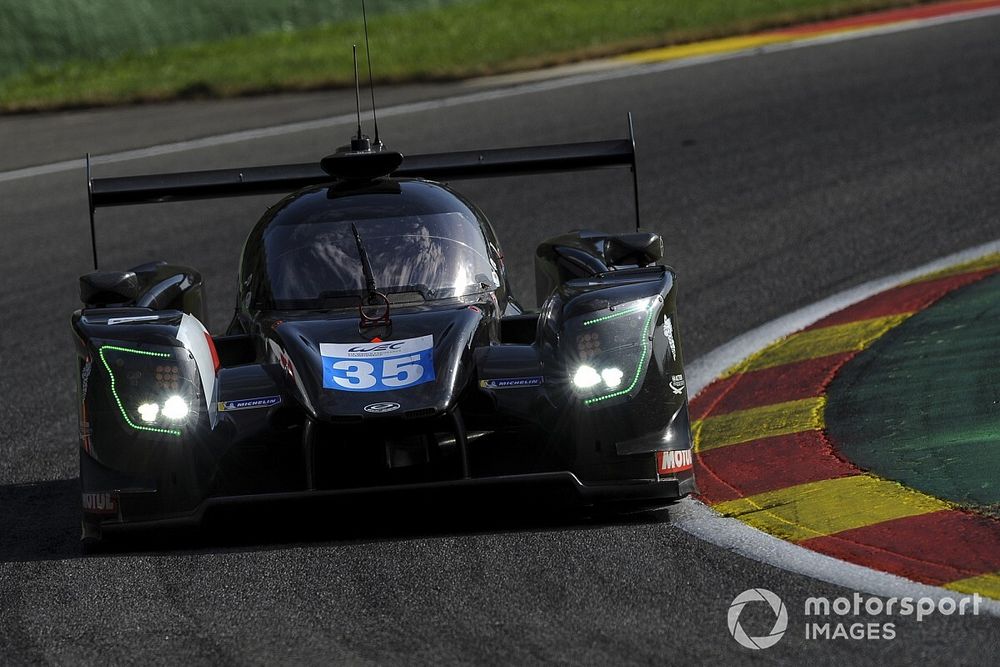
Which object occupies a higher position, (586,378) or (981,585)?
(586,378)

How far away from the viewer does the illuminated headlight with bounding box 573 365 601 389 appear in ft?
18.9

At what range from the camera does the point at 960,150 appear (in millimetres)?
12320

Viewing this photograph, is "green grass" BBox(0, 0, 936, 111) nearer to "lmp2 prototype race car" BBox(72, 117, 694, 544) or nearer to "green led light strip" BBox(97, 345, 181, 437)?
"lmp2 prototype race car" BBox(72, 117, 694, 544)

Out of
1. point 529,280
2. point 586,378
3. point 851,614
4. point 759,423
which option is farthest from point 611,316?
point 529,280

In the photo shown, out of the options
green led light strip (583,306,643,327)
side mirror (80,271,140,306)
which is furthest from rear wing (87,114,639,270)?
green led light strip (583,306,643,327)

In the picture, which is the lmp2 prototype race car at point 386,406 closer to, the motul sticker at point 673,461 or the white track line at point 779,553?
the motul sticker at point 673,461

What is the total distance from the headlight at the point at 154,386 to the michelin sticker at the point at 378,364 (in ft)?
1.64

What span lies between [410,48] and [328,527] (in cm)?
1320

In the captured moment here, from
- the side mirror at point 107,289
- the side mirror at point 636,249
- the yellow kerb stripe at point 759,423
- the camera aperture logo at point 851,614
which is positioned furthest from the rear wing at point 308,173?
the camera aperture logo at point 851,614

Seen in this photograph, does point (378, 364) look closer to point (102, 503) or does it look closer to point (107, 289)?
point (102, 503)

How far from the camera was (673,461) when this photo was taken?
575 centimetres

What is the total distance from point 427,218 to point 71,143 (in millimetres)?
9213

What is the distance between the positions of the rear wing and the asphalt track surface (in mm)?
1304

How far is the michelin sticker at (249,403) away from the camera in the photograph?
19.1 ft
